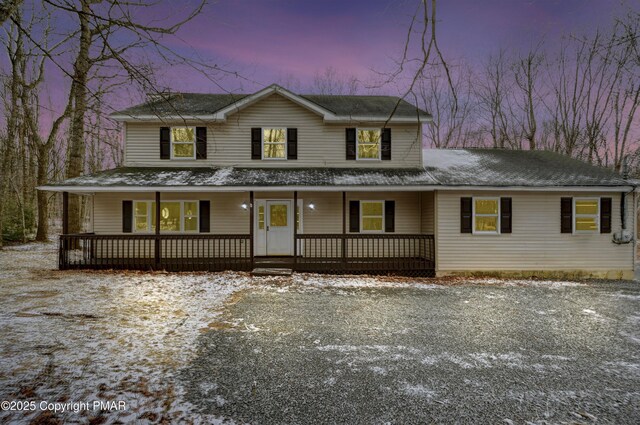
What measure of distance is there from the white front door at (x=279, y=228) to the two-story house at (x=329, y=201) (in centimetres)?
4

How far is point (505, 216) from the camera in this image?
11430mm

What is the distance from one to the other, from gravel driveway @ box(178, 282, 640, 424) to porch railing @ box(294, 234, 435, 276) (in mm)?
3291

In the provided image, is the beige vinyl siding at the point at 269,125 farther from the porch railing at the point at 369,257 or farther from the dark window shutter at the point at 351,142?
the porch railing at the point at 369,257

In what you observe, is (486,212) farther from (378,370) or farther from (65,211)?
(65,211)

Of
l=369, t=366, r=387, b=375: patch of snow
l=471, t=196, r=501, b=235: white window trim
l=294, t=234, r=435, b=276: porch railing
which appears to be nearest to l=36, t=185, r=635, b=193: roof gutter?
l=471, t=196, r=501, b=235: white window trim

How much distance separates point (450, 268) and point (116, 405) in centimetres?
1025

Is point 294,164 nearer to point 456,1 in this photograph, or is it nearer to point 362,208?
point 362,208

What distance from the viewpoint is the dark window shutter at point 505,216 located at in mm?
11422

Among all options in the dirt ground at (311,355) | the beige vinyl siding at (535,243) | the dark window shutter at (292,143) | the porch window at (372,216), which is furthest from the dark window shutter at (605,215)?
the dark window shutter at (292,143)

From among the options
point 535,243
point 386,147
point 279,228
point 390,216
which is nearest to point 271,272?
point 279,228

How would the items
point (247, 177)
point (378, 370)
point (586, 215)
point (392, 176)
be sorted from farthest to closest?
point (392, 176)
point (247, 177)
point (586, 215)
point (378, 370)

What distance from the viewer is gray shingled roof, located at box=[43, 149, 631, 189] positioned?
1103 centimetres

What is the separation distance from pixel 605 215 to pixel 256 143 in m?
12.7

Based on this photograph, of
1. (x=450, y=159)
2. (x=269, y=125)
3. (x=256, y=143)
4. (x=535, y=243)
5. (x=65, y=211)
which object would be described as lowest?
(x=535, y=243)
